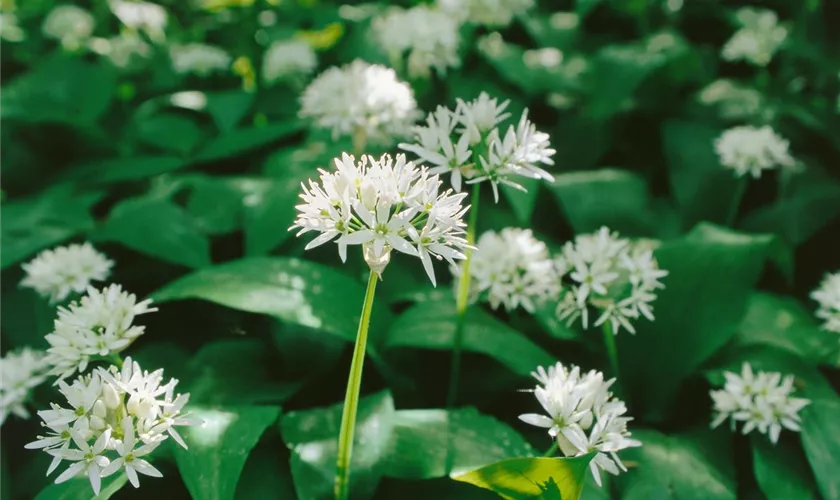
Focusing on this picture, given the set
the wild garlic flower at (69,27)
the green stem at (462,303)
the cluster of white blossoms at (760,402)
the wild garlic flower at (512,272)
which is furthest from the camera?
the wild garlic flower at (69,27)

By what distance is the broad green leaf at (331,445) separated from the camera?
1.55m

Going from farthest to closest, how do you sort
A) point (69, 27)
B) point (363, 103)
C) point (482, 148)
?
point (69, 27) < point (363, 103) < point (482, 148)

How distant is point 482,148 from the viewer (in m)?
1.59

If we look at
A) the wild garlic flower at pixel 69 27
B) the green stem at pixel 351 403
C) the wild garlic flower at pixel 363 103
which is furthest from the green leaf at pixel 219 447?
the wild garlic flower at pixel 69 27

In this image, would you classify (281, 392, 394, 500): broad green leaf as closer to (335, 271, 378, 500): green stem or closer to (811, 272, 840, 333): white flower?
(335, 271, 378, 500): green stem

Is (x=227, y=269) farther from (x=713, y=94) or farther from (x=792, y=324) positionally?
(x=713, y=94)

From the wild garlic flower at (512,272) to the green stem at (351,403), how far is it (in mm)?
599

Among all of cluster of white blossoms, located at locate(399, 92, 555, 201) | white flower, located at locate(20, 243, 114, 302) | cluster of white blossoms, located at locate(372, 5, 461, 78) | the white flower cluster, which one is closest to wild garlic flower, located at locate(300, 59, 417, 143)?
cluster of white blossoms, located at locate(372, 5, 461, 78)

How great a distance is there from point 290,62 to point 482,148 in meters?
1.90

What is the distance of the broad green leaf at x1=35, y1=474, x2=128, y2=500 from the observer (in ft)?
4.66

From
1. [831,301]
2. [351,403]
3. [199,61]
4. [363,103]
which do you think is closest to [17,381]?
[351,403]

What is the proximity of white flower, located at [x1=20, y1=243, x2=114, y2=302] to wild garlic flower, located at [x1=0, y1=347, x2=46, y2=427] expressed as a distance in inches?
9.6

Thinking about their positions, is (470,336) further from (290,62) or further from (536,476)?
(290,62)

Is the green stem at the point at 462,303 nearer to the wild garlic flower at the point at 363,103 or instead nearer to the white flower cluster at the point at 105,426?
the wild garlic flower at the point at 363,103
